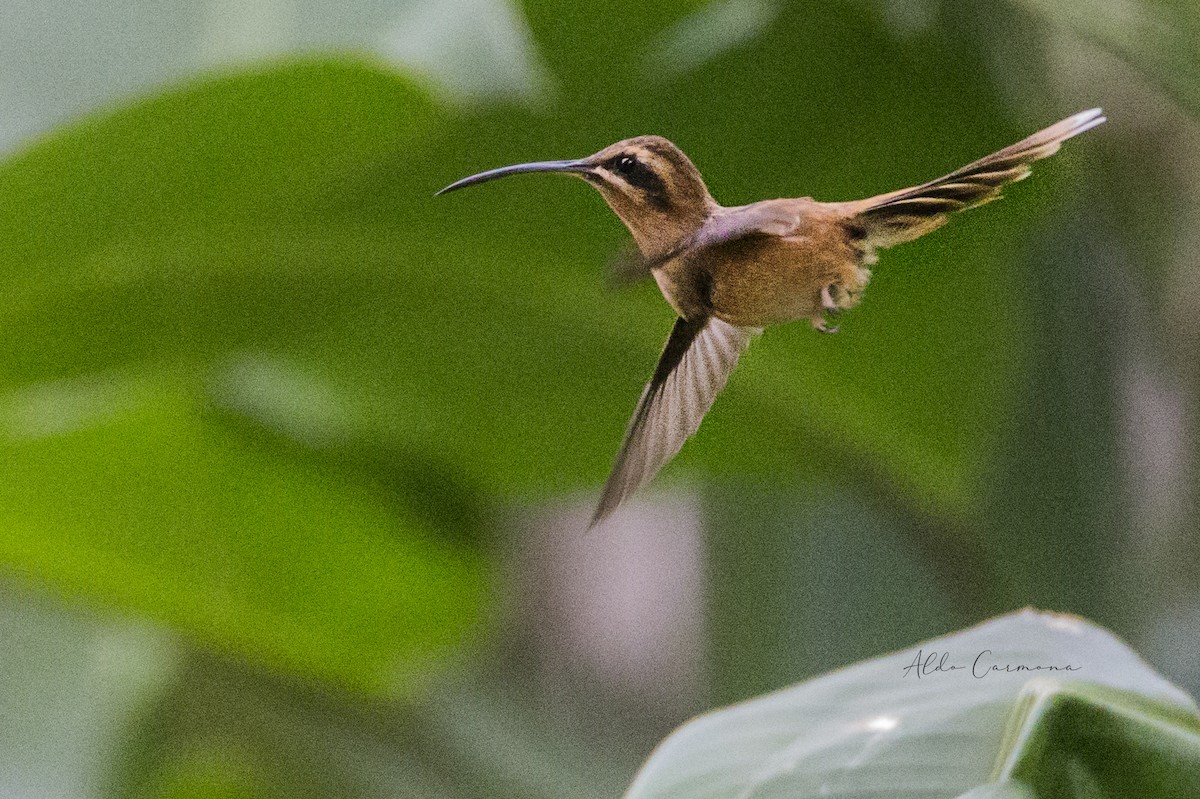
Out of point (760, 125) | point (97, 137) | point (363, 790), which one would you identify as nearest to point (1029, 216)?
point (760, 125)

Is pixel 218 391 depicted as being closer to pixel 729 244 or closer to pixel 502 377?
pixel 502 377

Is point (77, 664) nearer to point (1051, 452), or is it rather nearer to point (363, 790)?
point (363, 790)

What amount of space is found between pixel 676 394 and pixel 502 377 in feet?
0.85

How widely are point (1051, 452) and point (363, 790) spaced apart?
40 centimetres

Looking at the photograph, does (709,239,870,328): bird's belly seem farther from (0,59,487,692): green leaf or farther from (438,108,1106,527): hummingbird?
(0,59,487,692): green leaf

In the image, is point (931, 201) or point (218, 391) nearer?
point (931, 201)

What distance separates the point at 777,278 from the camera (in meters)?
0.21

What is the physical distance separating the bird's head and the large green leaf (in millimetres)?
112

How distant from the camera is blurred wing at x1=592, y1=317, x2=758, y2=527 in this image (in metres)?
0.23

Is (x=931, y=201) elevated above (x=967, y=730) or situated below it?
above

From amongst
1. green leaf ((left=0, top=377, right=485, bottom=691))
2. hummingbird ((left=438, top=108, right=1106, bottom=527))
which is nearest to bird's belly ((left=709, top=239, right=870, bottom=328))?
hummingbird ((left=438, top=108, right=1106, bottom=527))

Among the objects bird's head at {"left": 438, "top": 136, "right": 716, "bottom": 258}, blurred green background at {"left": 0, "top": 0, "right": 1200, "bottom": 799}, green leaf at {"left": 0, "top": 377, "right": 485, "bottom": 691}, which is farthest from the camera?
green leaf at {"left": 0, "top": 377, "right": 485, "bottom": 691}

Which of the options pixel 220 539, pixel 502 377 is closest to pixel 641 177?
pixel 502 377

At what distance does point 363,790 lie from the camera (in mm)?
636
